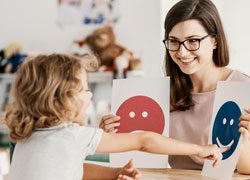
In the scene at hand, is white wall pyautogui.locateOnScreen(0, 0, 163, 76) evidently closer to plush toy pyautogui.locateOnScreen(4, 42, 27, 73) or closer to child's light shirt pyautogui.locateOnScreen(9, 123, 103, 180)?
plush toy pyautogui.locateOnScreen(4, 42, 27, 73)

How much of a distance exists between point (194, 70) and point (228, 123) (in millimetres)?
245

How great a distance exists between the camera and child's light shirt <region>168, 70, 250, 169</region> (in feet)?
3.46

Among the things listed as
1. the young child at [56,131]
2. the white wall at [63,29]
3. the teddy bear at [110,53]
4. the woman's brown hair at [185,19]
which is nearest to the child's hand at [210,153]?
the young child at [56,131]

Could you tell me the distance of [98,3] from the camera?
3398mm

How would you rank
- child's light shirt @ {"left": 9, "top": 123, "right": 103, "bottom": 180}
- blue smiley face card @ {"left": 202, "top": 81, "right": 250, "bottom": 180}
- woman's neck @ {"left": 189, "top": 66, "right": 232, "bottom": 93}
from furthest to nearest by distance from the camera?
woman's neck @ {"left": 189, "top": 66, "right": 232, "bottom": 93} < blue smiley face card @ {"left": 202, "top": 81, "right": 250, "bottom": 180} < child's light shirt @ {"left": 9, "top": 123, "right": 103, "bottom": 180}

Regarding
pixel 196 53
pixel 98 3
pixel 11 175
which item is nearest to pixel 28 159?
pixel 11 175

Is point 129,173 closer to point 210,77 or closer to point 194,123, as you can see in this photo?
point 194,123

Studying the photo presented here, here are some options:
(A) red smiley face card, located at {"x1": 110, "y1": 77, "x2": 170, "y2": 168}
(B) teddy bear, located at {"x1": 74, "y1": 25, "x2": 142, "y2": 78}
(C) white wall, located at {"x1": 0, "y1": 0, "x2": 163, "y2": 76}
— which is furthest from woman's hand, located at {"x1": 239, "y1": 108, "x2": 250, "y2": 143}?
(C) white wall, located at {"x1": 0, "y1": 0, "x2": 163, "y2": 76}

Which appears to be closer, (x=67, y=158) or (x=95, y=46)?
(x=67, y=158)

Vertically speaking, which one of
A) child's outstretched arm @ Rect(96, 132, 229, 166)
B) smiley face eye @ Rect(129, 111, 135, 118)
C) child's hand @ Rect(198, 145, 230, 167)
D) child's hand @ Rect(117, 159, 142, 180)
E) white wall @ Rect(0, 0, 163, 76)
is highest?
white wall @ Rect(0, 0, 163, 76)

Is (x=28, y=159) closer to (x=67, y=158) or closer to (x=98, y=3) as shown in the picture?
(x=67, y=158)

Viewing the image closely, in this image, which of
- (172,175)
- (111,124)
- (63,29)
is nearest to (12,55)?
(63,29)

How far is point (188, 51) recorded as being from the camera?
0.99 meters

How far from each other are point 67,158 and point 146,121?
344mm
